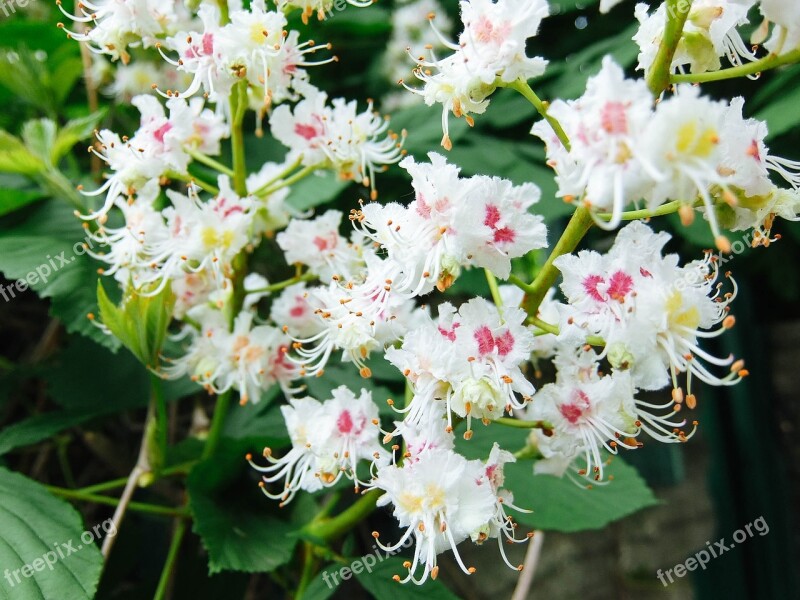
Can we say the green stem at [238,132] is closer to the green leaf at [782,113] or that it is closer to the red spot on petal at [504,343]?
the red spot on petal at [504,343]

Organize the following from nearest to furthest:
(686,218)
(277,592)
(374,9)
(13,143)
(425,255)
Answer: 1. (686,218)
2. (425,255)
3. (13,143)
4. (277,592)
5. (374,9)

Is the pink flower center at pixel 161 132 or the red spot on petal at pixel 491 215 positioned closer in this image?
the red spot on petal at pixel 491 215

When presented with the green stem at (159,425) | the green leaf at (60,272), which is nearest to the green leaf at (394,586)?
the green stem at (159,425)

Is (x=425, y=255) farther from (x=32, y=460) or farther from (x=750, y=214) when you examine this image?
(x=32, y=460)

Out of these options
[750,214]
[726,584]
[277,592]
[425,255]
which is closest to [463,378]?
[425,255]

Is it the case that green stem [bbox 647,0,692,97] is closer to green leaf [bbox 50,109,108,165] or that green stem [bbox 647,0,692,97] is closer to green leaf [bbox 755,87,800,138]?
green leaf [bbox 755,87,800,138]

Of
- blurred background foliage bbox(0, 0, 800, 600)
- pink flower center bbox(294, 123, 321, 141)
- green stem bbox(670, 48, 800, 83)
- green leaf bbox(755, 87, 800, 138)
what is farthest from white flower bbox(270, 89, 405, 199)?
green leaf bbox(755, 87, 800, 138)
